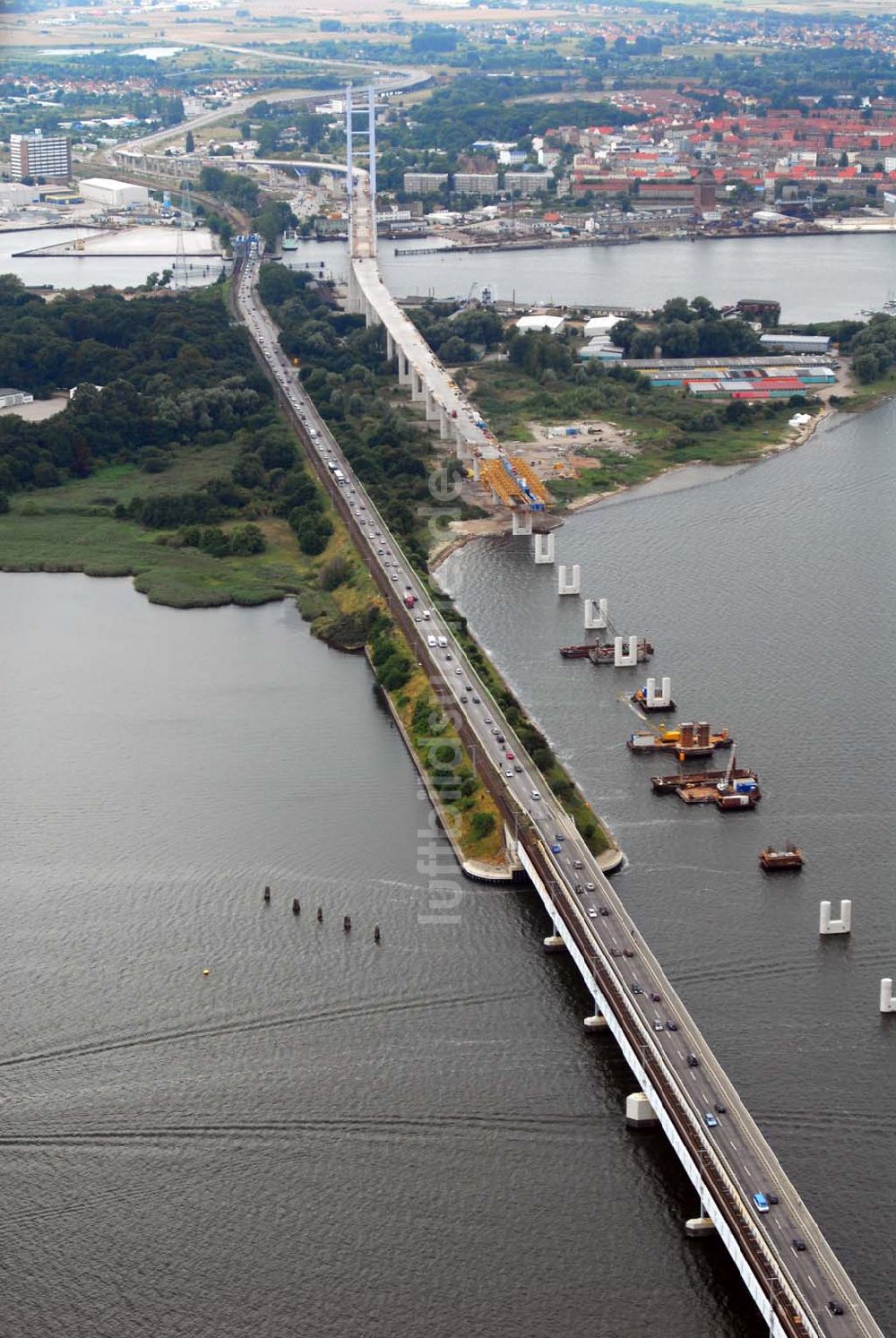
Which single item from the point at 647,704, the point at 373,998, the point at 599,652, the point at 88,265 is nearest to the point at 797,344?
the point at 599,652

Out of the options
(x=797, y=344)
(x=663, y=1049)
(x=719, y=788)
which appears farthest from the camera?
(x=797, y=344)

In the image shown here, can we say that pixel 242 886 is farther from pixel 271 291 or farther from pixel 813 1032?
pixel 271 291

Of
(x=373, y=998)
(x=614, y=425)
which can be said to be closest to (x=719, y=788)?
(x=373, y=998)

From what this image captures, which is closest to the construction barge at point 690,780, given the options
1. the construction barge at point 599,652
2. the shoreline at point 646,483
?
the construction barge at point 599,652

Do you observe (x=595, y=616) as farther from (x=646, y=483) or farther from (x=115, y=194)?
(x=115, y=194)

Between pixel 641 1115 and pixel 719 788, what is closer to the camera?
pixel 641 1115

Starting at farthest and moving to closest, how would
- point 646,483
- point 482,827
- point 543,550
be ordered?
point 646,483
point 543,550
point 482,827

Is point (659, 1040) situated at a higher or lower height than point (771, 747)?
lower

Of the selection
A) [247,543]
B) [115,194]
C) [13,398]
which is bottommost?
[247,543]
